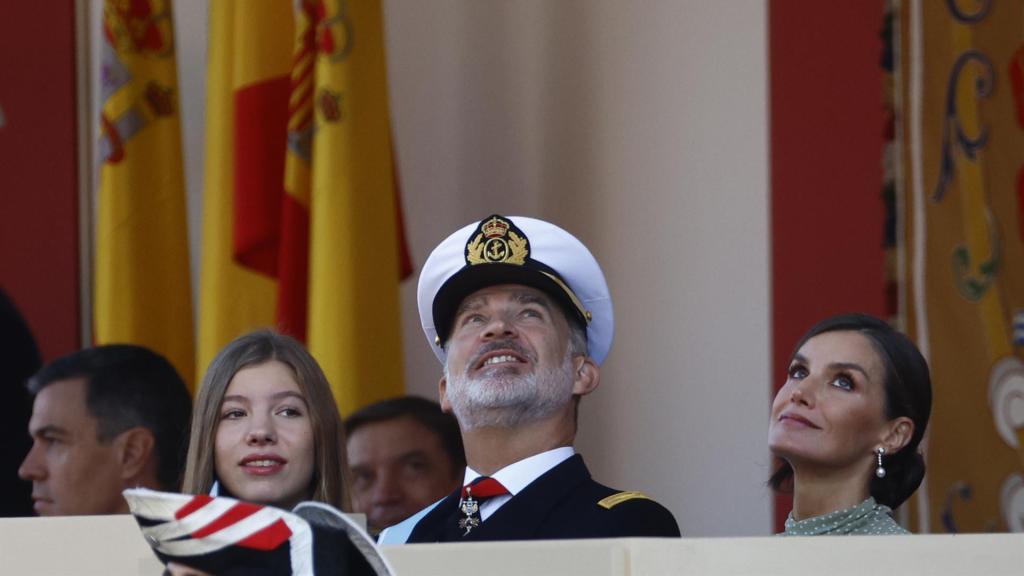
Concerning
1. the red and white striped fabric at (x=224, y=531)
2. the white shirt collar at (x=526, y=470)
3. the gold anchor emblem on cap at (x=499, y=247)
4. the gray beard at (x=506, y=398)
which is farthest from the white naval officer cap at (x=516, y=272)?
the red and white striped fabric at (x=224, y=531)

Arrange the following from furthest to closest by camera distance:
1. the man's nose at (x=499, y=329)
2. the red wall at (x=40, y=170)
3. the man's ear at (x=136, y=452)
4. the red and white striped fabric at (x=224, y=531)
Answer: the red wall at (x=40, y=170)
the man's ear at (x=136, y=452)
the man's nose at (x=499, y=329)
the red and white striped fabric at (x=224, y=531)

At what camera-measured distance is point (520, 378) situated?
2607 mm

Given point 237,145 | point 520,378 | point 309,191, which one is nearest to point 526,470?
point 520,378

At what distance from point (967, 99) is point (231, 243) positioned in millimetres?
1730

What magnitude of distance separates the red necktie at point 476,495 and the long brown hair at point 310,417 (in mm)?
187

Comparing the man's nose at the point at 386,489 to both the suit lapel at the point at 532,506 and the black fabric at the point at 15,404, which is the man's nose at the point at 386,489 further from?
the suit lapel at the point at 532,506

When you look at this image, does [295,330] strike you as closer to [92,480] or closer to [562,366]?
[92,480]

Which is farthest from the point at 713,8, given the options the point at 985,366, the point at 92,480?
the point at 92,480

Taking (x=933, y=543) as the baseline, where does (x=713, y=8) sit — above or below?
above

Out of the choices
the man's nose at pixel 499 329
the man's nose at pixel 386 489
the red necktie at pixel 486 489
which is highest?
the man's nose at pixel 499 329

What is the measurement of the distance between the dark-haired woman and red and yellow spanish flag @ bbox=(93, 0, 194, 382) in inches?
81.3

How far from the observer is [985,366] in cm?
361

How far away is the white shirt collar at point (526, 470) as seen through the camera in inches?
101

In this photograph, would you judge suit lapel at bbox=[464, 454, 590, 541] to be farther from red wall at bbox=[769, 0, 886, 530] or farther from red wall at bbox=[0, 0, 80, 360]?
red wall at bbox=[0, 0, 80, 360]
